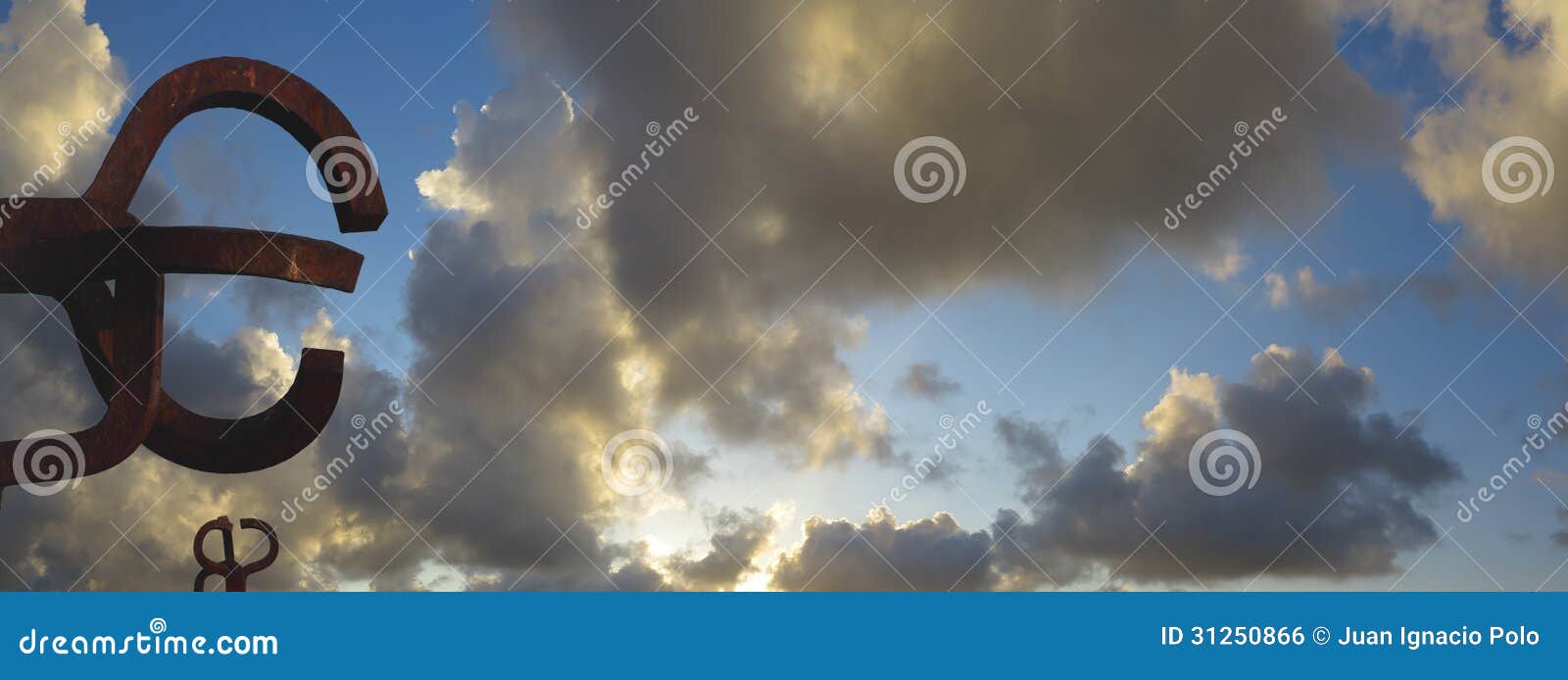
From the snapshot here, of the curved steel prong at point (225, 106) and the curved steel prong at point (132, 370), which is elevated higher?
the curved steel prong at point (225, 106)

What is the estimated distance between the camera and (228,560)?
1245 centimetres

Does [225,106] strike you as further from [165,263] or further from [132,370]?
[132,370]

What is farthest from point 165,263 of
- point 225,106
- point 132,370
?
point 225,106

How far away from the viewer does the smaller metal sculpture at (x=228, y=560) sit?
12.4 metres

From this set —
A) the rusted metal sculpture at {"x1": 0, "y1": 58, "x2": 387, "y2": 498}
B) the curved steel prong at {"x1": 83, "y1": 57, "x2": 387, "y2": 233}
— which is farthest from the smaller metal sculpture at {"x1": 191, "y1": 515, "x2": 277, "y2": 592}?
the curved steel prong at {"x1": 83, "y1": 57, "x2": 387, "y2": 233}

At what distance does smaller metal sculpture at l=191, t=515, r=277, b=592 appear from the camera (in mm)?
12383

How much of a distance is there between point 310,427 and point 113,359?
1.93 m

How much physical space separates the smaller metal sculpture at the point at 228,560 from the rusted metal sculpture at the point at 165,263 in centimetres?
61

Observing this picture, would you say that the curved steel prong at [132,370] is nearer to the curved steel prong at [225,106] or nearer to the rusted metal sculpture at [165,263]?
the rusted metal sculpture at [165,263]

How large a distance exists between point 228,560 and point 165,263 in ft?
10.2

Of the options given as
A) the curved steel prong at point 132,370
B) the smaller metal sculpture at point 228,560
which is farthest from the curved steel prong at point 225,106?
the smaller metal sculpture at point 228,560

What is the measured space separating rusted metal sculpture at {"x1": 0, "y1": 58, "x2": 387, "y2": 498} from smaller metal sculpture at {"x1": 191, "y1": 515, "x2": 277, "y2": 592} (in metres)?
0.61

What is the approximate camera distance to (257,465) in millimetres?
12789

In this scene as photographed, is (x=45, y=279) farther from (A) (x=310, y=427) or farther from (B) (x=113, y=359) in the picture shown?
(A) (x=310, y=427)
